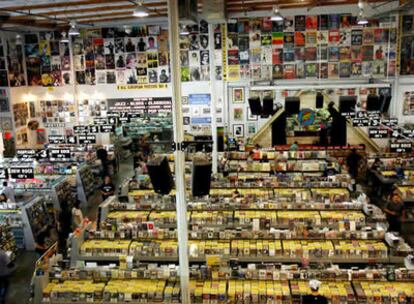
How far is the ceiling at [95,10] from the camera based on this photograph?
45.3ft

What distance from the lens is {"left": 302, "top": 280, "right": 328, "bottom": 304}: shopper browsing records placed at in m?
6.41

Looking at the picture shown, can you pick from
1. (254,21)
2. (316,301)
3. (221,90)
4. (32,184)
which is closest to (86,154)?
(32,184)

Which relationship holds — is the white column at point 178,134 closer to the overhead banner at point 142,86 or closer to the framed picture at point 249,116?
the framed picture at point 249,116

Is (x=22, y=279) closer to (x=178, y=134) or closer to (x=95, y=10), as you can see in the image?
(x=178, y=134)

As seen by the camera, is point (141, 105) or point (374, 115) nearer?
point (374, 115)

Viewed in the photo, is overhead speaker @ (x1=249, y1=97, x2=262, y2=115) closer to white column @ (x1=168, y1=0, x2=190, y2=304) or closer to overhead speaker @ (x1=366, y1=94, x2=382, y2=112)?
overhead speaker @ (x1=366, y1=94, x2=382, y2=112)

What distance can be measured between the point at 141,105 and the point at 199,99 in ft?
8.85

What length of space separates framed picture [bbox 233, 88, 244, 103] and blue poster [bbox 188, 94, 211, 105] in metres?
1.16

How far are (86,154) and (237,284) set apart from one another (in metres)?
11.2

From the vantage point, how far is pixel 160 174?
21.9ft

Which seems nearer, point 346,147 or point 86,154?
point 86,154

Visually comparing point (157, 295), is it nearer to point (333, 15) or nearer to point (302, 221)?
point (302, 221)

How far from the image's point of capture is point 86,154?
16922mm

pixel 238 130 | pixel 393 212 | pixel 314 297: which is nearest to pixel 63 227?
pixel 314 297
